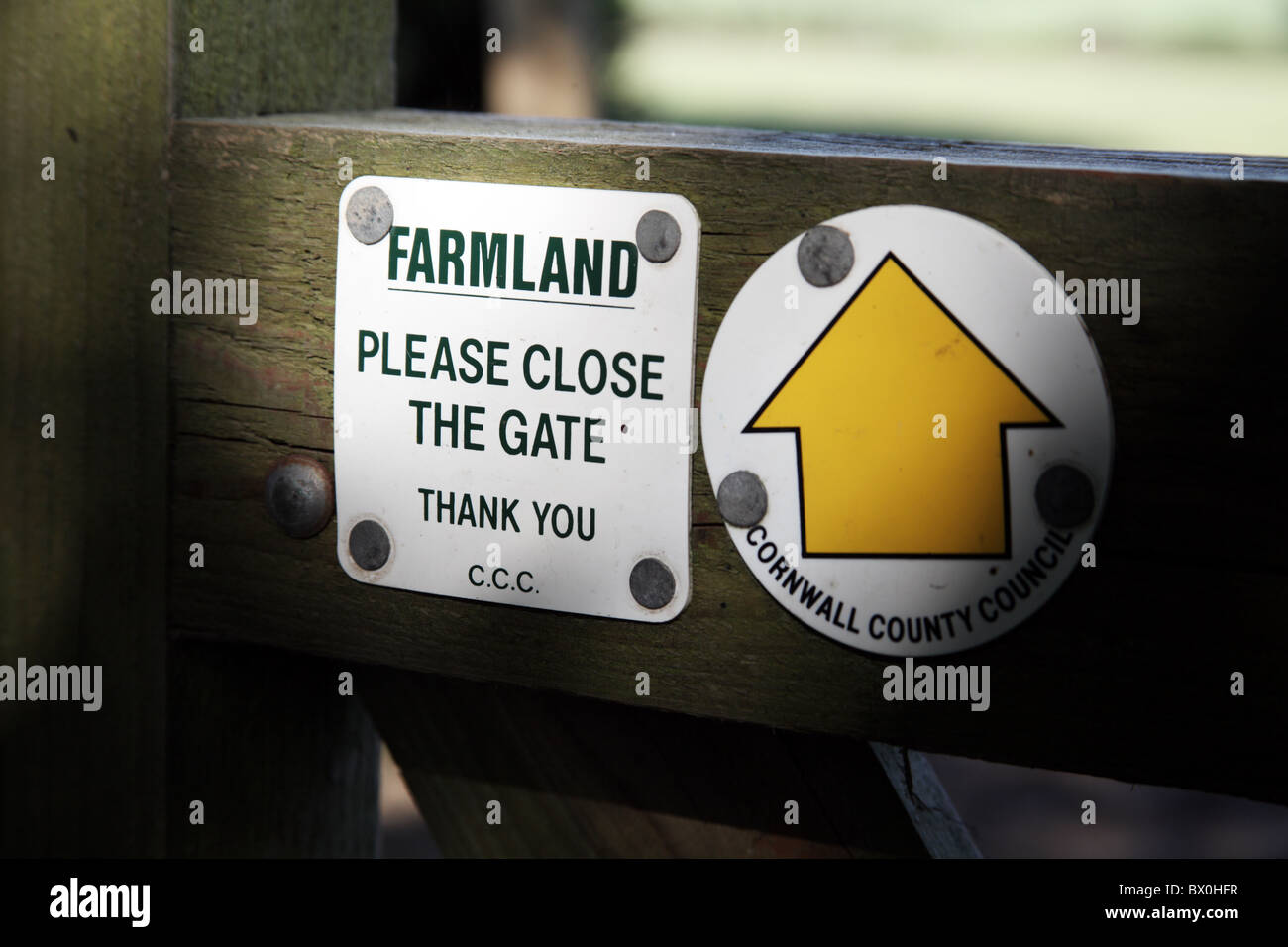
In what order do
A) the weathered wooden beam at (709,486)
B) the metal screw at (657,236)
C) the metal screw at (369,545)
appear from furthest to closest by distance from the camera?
1. the metal screw at (369,545)
2. the metal screw at (657,236)
3. the weathered wooden beam at (709,486)

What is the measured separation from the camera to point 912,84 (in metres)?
2.58

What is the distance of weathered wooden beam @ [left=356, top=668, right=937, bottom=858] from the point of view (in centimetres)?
103

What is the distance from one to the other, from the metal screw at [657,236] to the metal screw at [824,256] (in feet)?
0.30

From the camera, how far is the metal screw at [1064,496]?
0.81 meters

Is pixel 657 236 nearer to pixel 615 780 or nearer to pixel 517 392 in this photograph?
pixel 517 392

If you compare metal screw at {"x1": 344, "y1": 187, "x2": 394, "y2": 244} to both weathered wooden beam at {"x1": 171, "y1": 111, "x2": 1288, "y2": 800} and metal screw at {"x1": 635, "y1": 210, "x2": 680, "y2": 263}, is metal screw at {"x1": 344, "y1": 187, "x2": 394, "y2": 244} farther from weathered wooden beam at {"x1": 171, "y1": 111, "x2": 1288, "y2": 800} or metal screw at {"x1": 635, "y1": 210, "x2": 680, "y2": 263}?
metal screw at {"x1": 635, "y1": 210, "x2": 680, "y2": 263}

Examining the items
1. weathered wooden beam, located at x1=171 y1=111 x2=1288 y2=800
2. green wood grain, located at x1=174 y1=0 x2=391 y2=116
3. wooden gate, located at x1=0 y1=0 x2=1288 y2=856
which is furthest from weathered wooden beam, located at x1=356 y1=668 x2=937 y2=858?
green wood grain, located at x1=174 y1=0 x2=391 y2=116

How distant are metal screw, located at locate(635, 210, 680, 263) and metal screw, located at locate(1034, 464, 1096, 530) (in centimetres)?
30

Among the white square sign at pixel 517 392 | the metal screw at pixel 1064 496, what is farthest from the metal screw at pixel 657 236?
the metal screw at pixel 1064 496

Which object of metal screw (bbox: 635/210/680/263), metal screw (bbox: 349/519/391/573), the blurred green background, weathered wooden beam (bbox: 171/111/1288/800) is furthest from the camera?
the blurred green background

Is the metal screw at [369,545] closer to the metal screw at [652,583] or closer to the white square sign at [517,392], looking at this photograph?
the white square sign at [517,392]

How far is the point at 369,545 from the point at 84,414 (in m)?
0.28

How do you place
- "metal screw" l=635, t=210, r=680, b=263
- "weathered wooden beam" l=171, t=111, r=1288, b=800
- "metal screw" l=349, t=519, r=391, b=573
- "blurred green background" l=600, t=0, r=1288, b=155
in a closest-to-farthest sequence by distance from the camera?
"weathered wooden beam" l=171, t=111, r=1288, b=800 → "metal screw" l=635, t=210, r=680, b=263 → "metal screw" l=349, t=519, r=391, b=573 → "blurred green background" l=600, t=0, r=1288, b=155

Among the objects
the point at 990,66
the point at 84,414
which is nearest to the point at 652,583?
the point at 84,414
